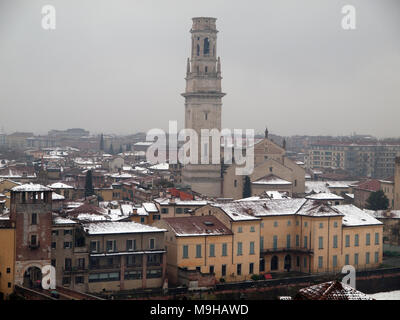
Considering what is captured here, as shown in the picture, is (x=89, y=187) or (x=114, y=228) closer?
(x=114, y=228)

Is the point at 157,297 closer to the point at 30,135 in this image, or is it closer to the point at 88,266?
the point at 88,266

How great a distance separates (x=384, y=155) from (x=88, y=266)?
6907 cm

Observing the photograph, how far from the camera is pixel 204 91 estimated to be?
5409cm

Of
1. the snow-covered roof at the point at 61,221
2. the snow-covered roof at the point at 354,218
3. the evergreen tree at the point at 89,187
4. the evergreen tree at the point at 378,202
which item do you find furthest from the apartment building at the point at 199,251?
the evergreen tree at the point at 89,187

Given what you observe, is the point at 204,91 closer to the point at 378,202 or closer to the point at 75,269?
the point at 378,202

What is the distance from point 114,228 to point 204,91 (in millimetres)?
23477

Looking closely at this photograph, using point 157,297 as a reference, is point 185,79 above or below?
above

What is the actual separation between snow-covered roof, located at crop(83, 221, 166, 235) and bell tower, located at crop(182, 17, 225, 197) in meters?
21.1

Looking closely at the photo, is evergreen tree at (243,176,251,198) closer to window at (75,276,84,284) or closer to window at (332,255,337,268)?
window at (332,255,337,268)

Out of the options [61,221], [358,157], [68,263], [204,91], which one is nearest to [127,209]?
[61,221]

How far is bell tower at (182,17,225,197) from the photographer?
177 feet

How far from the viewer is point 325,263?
35844mm

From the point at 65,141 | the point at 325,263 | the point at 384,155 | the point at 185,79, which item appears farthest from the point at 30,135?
the point at 325,263

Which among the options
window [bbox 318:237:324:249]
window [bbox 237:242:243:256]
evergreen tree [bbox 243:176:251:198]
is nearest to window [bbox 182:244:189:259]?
window [bbox 237:242:243:256]
